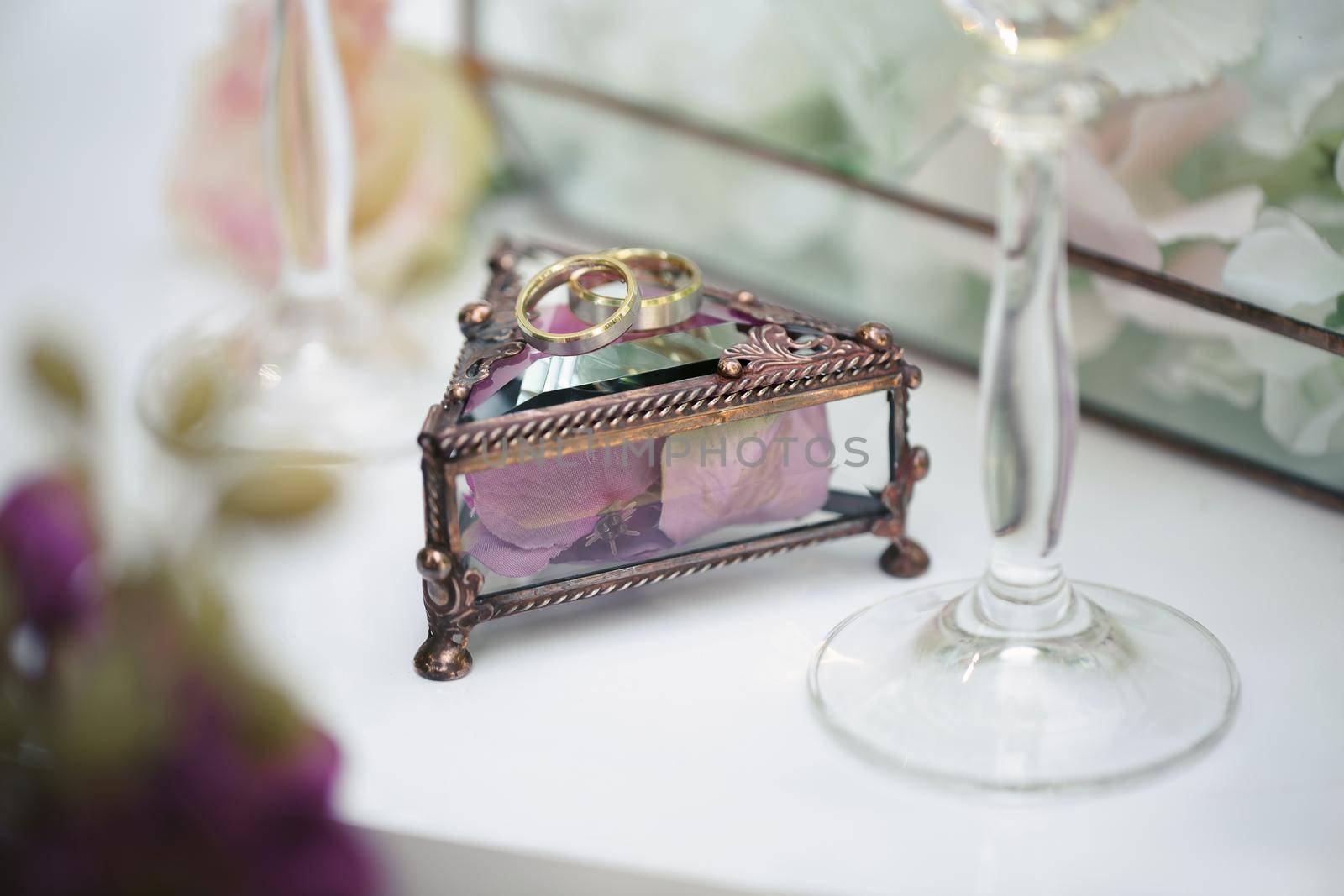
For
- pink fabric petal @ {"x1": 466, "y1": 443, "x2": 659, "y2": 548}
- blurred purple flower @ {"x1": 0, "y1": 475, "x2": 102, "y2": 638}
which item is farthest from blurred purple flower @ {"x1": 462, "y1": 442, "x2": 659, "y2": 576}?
blurred purple flower @ {"x1": 0, "y1": 475, "x2": 102, "y2": 638}

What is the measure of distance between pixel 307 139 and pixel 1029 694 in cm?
42

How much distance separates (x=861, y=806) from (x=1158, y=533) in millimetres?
218

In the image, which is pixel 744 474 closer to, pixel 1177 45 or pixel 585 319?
pixel 585 319

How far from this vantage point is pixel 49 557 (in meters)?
0.27

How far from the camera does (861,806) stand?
18.7 inches

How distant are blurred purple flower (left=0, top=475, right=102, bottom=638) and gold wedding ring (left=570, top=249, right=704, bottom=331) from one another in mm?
295

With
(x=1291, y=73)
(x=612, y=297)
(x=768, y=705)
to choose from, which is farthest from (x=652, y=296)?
(x=1291, y=73)

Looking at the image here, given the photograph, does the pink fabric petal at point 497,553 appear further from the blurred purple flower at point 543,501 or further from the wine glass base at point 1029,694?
the wine glass base at point 1029,694

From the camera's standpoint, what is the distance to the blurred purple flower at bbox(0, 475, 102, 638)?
0.83 feet

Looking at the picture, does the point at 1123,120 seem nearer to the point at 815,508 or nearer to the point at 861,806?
the point at 815,508

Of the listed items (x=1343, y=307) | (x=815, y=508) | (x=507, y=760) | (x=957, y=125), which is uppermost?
(x=957, y=125)

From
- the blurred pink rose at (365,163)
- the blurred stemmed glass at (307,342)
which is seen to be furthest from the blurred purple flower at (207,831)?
the blurred pink rose at (365,163)

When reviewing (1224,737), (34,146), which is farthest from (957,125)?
(34,146)

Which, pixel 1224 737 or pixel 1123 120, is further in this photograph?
pixel 1123 120
